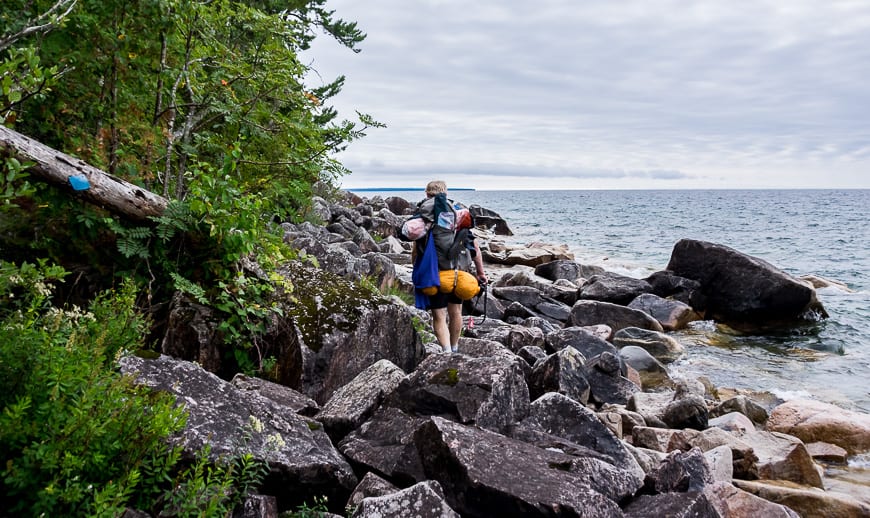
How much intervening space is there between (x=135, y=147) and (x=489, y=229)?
43186 mm

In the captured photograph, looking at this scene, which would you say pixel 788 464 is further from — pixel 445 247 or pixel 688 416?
pixel 445 247

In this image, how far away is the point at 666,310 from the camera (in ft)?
53.6

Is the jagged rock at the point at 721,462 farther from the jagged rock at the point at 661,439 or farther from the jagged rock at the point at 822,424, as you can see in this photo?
the jagged rock at the point at 822,424

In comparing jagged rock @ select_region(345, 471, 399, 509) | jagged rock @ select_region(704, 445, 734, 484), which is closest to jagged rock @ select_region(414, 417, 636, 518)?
jagged rock @ select_region(345, 471, 399, 509)

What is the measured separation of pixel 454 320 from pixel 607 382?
2.80 meters

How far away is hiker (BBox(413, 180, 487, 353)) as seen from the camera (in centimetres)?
734

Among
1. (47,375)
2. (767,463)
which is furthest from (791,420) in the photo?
(47,375)

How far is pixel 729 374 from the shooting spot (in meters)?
11.9

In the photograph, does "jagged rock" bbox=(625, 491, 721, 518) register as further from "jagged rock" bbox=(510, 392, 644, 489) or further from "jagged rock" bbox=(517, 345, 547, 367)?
"jagged rock" bbox=(517, 345, 547, 367)

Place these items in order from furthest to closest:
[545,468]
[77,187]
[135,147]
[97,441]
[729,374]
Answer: [729,374] → [135,147] → [77,187] → [545,468] → [97,441]

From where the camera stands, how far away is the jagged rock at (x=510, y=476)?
338 cm

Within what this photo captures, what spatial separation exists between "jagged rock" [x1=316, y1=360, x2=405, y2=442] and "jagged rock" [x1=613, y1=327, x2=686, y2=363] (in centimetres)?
912

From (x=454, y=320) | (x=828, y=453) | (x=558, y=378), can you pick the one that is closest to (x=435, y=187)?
(x=454, y=320)

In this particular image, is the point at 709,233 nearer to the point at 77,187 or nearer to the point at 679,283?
the point at 679,283
